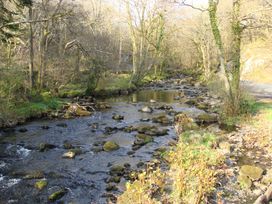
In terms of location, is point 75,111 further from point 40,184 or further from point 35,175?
point 40,184

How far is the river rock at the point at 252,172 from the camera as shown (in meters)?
11.6

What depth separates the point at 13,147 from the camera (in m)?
15.5

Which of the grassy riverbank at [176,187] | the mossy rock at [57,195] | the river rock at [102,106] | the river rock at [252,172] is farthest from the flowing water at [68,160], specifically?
the river rock at [252,172]

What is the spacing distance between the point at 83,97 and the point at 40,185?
57.9 feet

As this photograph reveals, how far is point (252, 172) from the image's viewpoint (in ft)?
38.8

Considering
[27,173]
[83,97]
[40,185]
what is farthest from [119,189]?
[83,97]

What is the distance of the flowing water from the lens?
1078cm

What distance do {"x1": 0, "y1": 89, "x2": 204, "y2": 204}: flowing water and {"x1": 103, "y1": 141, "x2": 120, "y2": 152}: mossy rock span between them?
0.34m

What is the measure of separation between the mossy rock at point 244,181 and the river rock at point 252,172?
0.88ft

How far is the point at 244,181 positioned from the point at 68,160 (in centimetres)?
694

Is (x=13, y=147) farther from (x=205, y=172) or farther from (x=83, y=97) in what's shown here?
(x=83, y=97)

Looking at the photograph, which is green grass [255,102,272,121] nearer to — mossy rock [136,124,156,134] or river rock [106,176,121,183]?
mossy rock [136,124,156,134]

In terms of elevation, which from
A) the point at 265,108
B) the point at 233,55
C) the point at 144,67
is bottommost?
the point at 265,108

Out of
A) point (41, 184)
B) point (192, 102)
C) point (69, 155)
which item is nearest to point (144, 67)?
point (192, 102)
